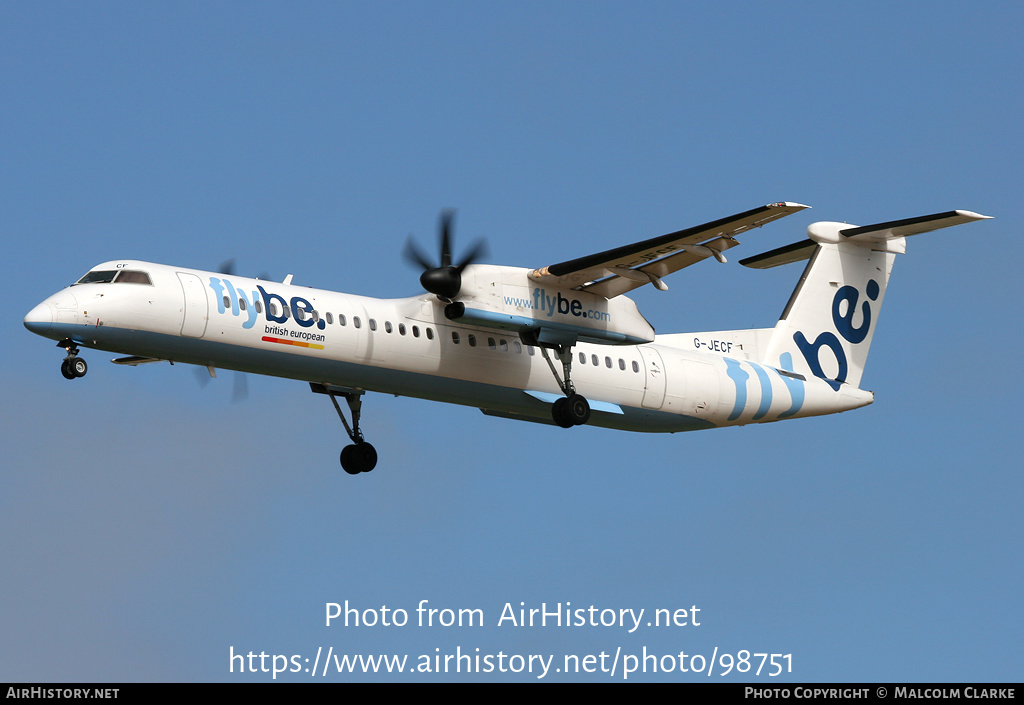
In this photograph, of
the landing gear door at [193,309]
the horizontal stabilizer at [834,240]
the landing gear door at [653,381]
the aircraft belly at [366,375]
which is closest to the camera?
the aircraft belly at [366,375]

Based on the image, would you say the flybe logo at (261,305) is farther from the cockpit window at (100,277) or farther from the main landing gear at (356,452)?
the main landing gear at (356,452)

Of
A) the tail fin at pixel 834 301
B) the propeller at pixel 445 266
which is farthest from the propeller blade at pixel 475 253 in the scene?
the tail fin at pixel 834 301

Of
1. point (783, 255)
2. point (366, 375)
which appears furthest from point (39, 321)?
point (783, 255)

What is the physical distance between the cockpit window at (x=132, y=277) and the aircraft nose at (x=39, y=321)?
1.05 metres

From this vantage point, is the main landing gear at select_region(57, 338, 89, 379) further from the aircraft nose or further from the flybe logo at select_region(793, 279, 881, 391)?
the flybe logo at select_region(793, 279, 881, 391)

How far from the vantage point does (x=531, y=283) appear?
66.8ft

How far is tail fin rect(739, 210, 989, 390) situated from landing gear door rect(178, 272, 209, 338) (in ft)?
34.8

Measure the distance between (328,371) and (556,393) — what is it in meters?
4.02

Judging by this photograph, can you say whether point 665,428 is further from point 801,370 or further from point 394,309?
point 394,309

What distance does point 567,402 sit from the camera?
20.6 metres

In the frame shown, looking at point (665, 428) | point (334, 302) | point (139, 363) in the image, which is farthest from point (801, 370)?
point (139, 363)

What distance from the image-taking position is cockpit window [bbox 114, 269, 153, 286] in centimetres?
1738

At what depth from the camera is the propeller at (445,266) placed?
19.4 metres

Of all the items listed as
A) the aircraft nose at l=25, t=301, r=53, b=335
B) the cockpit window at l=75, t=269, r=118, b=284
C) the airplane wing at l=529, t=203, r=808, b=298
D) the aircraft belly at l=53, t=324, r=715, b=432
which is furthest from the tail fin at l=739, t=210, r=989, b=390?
the aircraft nose at l=25, t=301, r=53, b=335
